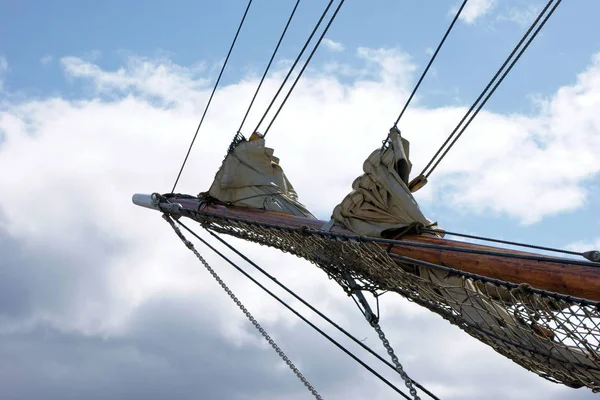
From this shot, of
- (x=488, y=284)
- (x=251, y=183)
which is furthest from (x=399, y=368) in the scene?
(x=251, y=183)

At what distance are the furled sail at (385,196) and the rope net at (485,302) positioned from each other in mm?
219

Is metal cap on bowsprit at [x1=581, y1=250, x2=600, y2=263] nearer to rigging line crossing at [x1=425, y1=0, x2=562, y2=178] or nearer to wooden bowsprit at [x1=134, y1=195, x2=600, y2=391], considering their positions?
wooden bowsprit at [x1=134, y1=195, x2=600, y2=391]

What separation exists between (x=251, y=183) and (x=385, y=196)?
9.98 ft

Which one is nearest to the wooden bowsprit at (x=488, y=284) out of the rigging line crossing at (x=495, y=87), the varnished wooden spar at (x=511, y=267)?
the varnished wooden spar at (x=511, y=267)

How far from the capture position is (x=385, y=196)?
9734mm

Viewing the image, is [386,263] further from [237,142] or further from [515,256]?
[237,142]

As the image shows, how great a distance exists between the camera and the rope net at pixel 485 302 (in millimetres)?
7633

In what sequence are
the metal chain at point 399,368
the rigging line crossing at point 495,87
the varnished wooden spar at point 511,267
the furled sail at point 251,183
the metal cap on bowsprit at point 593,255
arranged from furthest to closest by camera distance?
the furled sail at point 251,183 < the rigging line crossing at point 495,87 < the metal chain at point 399,368 < the varnished wooden spar at point 511,267 < the metal cap on bowsprit at point 593,255

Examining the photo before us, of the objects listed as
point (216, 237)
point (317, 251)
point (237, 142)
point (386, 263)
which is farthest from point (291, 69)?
point (386, 263)

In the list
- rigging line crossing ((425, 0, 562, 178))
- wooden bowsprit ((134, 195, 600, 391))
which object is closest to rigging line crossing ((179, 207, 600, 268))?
wooden bowsprit ((134, 195, 600, 391))

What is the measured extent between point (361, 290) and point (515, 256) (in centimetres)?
272

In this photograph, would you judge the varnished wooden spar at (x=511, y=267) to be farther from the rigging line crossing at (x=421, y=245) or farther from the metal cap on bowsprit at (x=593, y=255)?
the metal cap on bowsprit at (x=593, y=255)

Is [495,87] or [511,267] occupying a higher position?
[495,87]

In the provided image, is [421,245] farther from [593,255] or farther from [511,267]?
[593,255]
